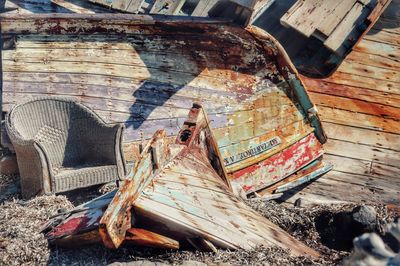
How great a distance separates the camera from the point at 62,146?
6180 millimetres

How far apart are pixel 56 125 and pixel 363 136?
3.26m

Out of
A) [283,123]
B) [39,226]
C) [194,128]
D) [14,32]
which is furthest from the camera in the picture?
[283,123]

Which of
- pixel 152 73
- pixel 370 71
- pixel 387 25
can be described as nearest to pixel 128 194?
pixel 152 73

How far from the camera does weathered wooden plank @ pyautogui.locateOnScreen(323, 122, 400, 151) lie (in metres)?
7.32

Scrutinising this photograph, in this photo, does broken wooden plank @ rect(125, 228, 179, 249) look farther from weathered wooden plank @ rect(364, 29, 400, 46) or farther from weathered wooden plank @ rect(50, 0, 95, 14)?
weathered wooden plank @ rect(364, 29, 400, 46)

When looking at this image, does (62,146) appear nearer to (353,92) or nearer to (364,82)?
(353,92)

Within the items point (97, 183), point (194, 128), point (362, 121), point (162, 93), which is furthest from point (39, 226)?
point (362, 121)

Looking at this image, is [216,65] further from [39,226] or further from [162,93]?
[39,226]

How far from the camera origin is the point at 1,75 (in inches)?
261

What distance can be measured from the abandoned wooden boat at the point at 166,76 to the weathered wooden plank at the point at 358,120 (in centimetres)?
40

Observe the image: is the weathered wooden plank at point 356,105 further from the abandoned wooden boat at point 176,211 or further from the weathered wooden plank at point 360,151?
the abandoned wooden boat at point 176,211

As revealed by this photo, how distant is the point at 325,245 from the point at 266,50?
6.74 ft

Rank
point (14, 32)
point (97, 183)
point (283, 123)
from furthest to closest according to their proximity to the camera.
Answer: point (283, 123), point (14, 32), point (97, 183)

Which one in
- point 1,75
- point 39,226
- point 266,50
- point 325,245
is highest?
point 266,50
